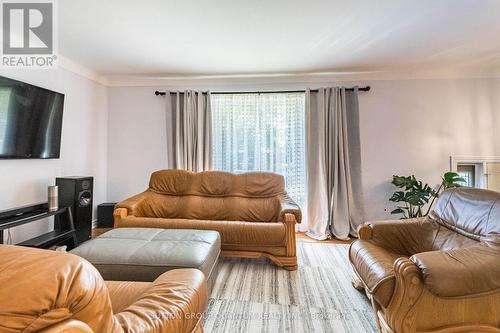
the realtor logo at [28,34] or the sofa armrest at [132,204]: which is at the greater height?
the realtor logo at [28,34]

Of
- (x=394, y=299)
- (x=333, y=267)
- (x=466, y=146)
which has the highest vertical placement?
(x=466, y=146)

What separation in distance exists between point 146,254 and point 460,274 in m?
Answer: 1.91

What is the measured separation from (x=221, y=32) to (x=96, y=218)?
333cm

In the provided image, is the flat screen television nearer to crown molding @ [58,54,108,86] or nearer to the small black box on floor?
crown molding @ [58,54,108,86]

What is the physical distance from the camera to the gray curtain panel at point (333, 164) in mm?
3619

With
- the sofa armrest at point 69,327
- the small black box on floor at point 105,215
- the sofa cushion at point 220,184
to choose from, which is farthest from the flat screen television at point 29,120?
the sofa armrest at point 69,327

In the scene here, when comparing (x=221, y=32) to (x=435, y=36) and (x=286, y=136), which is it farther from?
(x=435, y=36)

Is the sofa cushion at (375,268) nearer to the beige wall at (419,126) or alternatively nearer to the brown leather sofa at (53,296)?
the brown leather sofa at (53,296)

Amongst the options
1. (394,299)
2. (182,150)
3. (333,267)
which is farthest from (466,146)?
(182,150)

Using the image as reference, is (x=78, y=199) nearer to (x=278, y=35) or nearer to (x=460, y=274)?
(x=278, y=35)

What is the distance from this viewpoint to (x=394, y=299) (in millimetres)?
1396

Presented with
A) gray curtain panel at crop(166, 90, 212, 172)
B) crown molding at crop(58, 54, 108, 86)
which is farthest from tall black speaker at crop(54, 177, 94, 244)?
crown molding at crop(58, 54, 108, 86)

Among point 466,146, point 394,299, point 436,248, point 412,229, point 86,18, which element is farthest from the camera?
point 466,146

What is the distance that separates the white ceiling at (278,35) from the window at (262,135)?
1.53 feet
